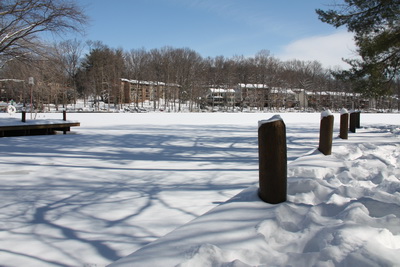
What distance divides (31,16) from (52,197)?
12509 mm

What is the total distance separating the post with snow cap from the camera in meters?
3.14

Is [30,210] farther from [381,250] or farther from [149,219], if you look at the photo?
[381,250]

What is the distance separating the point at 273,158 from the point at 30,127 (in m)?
12.5

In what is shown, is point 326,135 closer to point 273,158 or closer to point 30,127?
point 273,158

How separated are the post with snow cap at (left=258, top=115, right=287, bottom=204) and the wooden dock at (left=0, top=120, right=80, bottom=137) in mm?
12245

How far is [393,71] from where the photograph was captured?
15.4 meters

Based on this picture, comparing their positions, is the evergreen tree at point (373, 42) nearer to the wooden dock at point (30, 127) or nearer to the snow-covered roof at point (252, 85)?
the wooden dock at point (30, 127)

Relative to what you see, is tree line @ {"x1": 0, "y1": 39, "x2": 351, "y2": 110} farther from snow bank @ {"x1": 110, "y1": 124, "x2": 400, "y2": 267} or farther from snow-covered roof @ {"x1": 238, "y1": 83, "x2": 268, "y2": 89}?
snow bank @ {"x1": 110, "y1": 124, "x2": 400, "y2": 267}

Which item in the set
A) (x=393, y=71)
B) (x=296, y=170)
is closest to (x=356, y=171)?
(x=296, y=170)

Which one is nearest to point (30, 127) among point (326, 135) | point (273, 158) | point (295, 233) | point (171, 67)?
point (326, 135)

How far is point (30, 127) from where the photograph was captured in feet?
42.2

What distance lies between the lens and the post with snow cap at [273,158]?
10.3ft

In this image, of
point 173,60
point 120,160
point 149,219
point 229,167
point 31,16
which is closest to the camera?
point 149,219

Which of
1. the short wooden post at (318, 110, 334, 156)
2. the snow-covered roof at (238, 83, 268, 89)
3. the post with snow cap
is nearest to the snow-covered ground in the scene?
the post with snow cap
